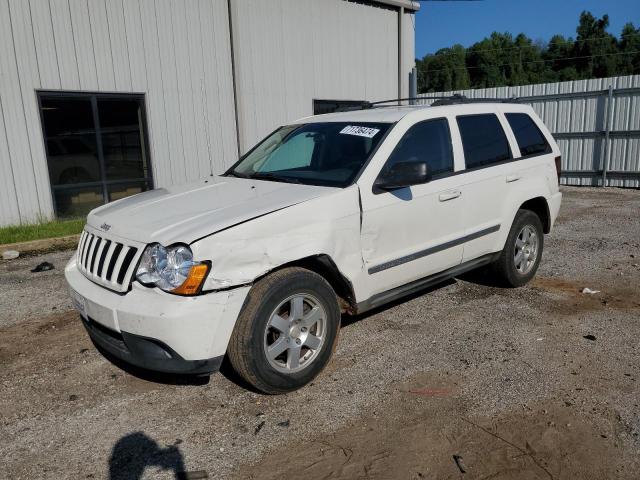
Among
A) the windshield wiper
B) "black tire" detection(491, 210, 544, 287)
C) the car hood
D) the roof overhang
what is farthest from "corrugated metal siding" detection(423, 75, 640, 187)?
the car hood

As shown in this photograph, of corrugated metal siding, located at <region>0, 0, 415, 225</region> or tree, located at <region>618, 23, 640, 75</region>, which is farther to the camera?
tree, located at <region>618, 23, 640, 75</region>

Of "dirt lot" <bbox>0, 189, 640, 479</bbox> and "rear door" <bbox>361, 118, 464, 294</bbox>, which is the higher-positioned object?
"rear door" <bbox>361, 118, 464, 294</bbox>

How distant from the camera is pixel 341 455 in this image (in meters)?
2.87

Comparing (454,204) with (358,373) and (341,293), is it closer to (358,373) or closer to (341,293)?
(341,293)

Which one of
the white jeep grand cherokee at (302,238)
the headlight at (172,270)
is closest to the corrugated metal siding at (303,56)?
the white jeep grand cherokee at (302,238)

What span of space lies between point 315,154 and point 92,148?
6.55 m

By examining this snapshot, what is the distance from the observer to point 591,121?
46.4 ft

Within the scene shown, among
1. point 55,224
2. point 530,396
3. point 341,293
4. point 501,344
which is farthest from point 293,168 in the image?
point 55,224

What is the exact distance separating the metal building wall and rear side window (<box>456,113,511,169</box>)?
6.97 meters

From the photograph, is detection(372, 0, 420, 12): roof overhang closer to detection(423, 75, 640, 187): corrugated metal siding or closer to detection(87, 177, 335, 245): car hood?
detection(423, 75, 640, 187): corrugated metal siding

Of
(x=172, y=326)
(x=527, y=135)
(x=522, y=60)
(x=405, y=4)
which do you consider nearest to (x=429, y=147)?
(x=527, y=135)

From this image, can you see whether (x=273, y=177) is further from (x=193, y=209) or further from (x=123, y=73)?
(x=123, y=73)

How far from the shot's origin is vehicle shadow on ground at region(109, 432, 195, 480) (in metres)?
2.77

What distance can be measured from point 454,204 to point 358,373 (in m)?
1.62
